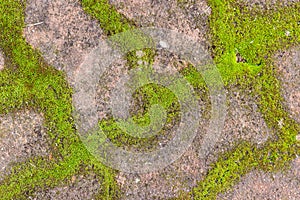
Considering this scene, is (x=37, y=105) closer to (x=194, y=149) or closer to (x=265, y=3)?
(x=194, y=149)

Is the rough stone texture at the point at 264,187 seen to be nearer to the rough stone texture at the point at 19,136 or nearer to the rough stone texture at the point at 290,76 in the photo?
the rough stone texture at the point at 290,76

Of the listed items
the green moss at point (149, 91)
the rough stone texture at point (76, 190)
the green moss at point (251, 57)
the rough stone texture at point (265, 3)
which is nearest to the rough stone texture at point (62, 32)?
the green moss at point (149, 91)

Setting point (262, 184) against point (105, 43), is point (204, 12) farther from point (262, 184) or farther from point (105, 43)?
point (262, 184)

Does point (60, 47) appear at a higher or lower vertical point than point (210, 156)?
higher

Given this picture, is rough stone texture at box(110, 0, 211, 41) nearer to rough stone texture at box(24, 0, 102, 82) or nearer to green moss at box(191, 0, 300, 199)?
green moss at box(191, 0, 300, 199)

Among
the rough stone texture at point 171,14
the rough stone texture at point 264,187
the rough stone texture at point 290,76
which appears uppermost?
the rough stone texture at point 171,14

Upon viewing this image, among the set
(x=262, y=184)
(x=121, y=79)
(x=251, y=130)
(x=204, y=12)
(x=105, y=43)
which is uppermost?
(x=204, y=12)

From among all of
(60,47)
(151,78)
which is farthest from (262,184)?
(60,47)
